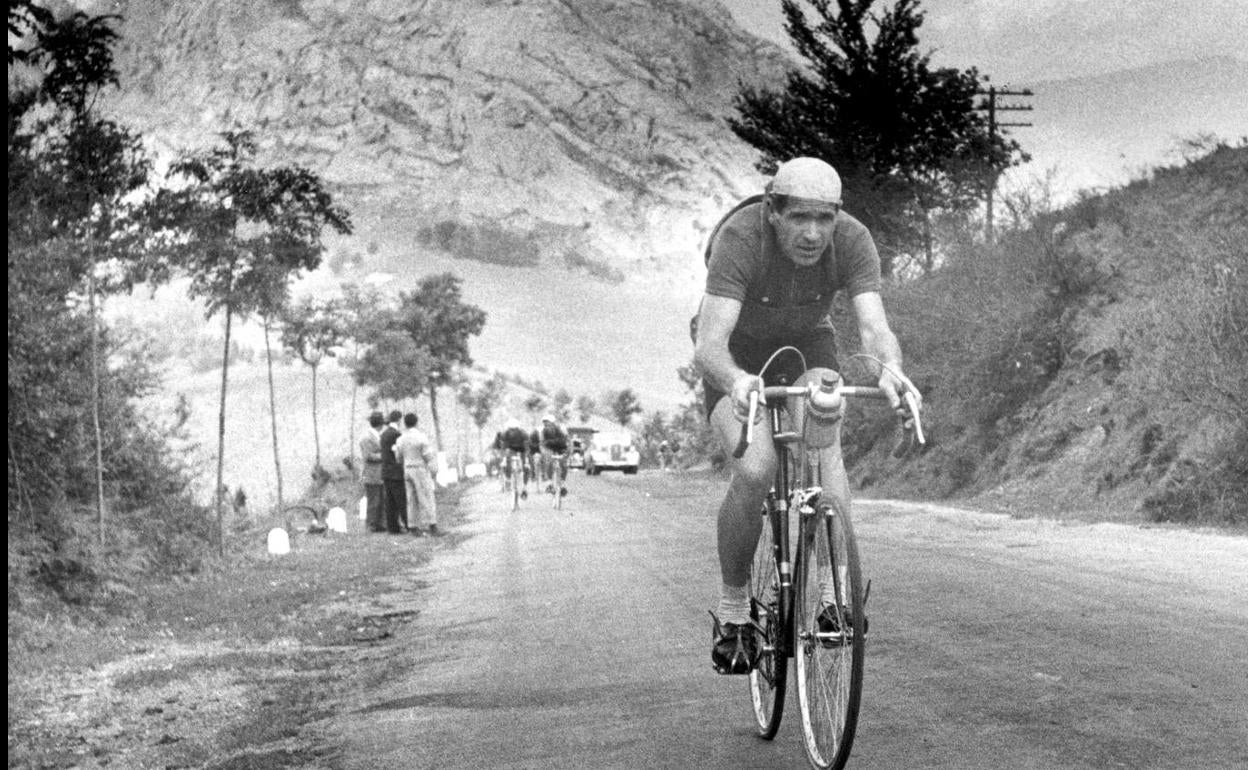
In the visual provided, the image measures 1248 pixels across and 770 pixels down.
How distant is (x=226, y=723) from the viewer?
29.5 feet

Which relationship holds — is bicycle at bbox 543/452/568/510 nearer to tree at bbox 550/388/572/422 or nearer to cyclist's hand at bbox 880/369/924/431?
cyclist's hand at bbox 880/369/924/431

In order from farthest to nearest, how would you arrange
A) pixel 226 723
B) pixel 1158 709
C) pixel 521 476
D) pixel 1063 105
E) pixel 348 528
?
pixel 1063 105 → pixel 521 476 → pixel 348 528 → pixel 226 723 → pixel 1158 709

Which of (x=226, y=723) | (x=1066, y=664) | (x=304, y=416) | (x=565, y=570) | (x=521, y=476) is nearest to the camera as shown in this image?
(x=1066, y=664)

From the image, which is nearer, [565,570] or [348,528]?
[565,570]

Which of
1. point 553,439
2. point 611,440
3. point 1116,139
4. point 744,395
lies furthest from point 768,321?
point 611,440

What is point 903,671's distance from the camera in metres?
8.42

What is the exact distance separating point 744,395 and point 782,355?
0.93 m

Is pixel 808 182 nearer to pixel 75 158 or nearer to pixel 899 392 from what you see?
pixel 899 392

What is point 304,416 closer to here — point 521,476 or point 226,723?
point 521,476

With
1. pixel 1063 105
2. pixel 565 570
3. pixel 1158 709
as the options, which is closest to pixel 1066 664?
pixel 1158 709

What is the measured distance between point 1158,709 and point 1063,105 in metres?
76.2

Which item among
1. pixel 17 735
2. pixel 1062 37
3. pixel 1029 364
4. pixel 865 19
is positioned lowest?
pixel 17 735

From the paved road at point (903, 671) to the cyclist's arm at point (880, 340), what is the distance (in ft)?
4.44

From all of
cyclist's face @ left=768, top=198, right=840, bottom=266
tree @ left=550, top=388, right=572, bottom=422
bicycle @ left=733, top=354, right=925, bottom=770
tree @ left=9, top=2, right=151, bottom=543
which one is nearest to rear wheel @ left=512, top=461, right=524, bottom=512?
tree @ left=9, top=2, right=151, bottom=543
